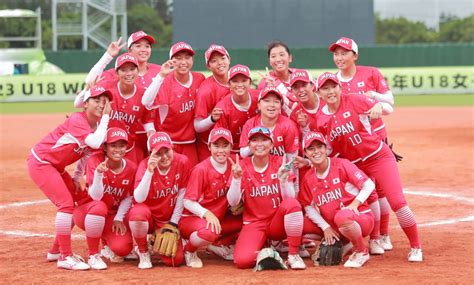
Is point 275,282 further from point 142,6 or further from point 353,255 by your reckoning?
point 142,6

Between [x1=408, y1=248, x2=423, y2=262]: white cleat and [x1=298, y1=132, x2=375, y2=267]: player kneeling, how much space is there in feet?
1.39

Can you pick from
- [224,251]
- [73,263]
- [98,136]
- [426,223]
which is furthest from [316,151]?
[426,223]

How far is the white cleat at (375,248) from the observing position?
8438 mm

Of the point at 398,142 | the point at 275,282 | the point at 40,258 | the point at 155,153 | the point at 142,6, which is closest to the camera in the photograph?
the point at 275,282

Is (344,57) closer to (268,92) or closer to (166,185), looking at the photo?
(268,92)

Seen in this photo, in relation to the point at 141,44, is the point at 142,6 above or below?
above

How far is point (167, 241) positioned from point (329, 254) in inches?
58.9

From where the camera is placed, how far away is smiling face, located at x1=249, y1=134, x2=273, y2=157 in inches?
310

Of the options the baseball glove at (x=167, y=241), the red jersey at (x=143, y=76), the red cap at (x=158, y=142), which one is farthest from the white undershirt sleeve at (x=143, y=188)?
the red jersey at (x=143, y=76)

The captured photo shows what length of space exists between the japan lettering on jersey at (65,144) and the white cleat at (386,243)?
123 inches

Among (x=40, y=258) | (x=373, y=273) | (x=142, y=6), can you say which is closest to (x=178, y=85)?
(x=40, y=258)

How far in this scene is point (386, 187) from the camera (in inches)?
325

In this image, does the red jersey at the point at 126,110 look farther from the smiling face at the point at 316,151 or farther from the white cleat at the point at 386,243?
the white cleat at the point at 386,243

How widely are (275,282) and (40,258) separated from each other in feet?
8.68
